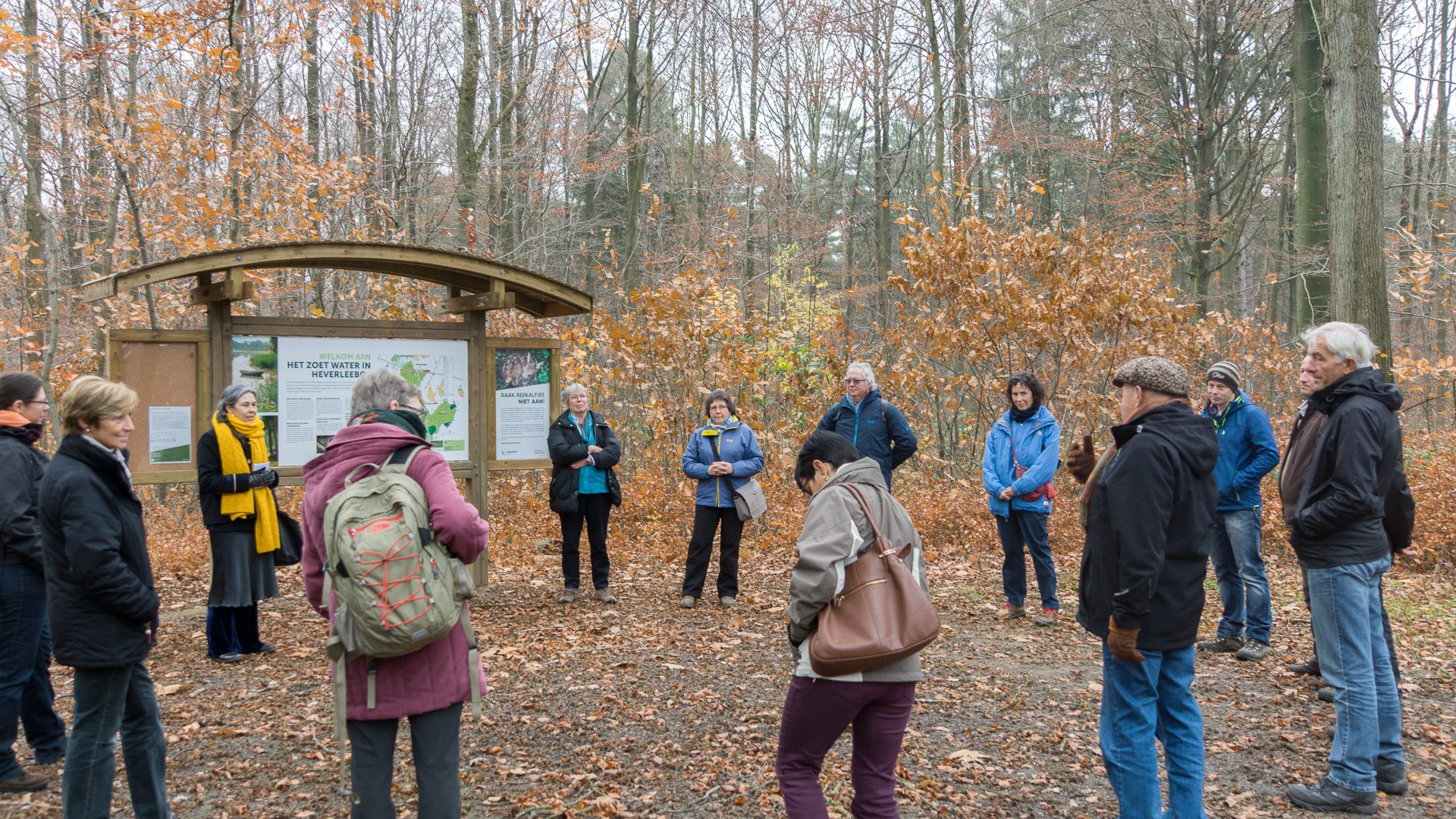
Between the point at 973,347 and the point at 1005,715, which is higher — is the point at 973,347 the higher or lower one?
the higher one

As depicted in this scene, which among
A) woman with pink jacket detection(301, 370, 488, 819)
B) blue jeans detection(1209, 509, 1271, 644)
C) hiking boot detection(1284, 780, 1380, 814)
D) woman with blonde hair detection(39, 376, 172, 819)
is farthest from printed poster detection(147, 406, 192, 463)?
blue jeans detection(1209, 509, 1271, 644)

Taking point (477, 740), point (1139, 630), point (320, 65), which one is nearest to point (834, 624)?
point (1139, 630)

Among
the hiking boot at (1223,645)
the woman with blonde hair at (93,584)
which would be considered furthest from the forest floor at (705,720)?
the woman with blonde hair at (93,584)

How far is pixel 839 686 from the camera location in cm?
296

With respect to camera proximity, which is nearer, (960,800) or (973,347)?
(960,800)

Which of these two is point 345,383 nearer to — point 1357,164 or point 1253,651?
point 1253,651

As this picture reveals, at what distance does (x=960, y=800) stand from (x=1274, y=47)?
1895 cm

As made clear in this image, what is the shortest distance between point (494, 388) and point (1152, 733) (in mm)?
6110

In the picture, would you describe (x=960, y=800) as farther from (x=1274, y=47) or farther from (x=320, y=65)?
(x=1274, y=47)

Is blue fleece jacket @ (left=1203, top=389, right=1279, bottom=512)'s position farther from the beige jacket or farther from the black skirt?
the black skirt

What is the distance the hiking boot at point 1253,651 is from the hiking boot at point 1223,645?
0.05 metres

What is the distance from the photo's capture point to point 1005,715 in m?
5.30

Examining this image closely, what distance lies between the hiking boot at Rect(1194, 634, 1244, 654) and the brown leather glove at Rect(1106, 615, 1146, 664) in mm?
3700

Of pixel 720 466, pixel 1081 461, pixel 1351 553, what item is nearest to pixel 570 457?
pixel 720 466
